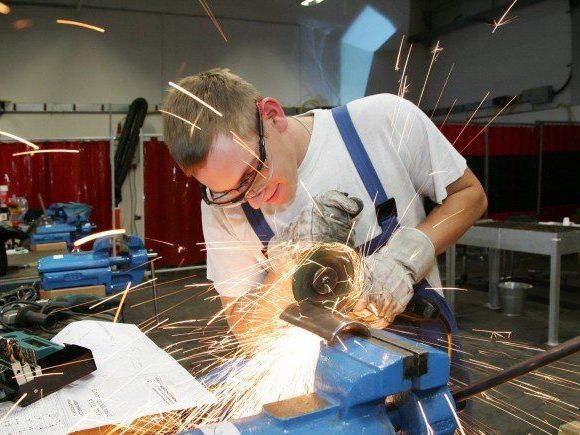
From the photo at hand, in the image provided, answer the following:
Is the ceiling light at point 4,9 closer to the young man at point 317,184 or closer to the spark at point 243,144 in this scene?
the young man at point 317,184

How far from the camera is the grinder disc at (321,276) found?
3.92 ft

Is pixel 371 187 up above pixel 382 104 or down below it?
below

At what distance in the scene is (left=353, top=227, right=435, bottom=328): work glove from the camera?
4.56 feet

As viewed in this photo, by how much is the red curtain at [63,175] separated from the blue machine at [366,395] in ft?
24.8

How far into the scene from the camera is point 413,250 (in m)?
1.49

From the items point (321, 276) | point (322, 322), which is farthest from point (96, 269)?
point (322, 322)

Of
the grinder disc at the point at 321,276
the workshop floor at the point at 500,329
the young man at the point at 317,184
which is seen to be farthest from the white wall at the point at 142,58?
the grinder disc at the point at 321,276

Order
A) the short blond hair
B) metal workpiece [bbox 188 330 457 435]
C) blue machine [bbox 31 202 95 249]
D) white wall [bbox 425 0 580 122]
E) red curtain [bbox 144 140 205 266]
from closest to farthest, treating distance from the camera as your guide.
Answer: metal workpiece [bbox 188 330 457 435]
the short blond hair
blue machine [bbox 31 202 95 249]
red curtain [bbox 144 140 205 266]
white wall [bbox 425 0 580 122]

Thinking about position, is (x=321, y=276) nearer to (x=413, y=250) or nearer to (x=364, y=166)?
(x=413, y=250)

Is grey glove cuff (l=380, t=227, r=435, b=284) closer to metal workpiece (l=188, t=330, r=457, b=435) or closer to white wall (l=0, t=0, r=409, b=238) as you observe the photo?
metal workpiece (l=188, t=330, r=457, b=435)

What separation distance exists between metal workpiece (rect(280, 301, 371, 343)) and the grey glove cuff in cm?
39

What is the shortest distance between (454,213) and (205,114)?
853 mm

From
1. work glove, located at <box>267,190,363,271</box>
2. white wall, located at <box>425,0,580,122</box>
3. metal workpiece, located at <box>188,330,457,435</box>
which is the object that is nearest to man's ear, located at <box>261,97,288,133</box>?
work glove, located at <box>267,190,363,271</box>

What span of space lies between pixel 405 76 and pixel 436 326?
12.2 meters
